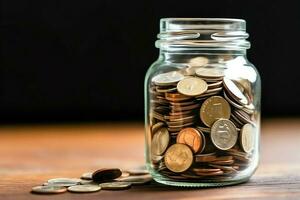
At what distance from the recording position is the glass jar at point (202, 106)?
84 cm

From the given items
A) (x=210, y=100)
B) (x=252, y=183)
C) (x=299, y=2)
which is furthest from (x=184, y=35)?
(x=299, y=2)

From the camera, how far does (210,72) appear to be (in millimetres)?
865

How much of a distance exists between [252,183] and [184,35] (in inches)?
8.7

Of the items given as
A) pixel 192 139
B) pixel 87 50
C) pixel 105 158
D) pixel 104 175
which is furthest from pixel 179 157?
pixel 87 50

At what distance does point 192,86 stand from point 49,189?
0.75 ft

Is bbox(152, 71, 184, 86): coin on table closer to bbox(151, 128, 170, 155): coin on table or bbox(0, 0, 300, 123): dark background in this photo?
bbox(151, 128, 170, 155): coin on table

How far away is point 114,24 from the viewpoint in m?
1.88

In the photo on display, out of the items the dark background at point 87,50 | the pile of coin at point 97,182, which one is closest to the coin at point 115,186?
the pile of coin at point 97,182

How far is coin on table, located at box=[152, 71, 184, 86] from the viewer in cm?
Answer: 86

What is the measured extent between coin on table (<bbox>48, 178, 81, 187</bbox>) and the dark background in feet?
3.09

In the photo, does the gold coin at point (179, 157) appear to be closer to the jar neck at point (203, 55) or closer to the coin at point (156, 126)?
the coin at point (156, 126)

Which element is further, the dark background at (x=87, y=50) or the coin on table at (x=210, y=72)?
the dark background at (x=87, y=50)

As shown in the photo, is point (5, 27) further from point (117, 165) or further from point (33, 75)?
point (117, 165)

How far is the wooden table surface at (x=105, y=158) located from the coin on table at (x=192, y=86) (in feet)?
0.41
